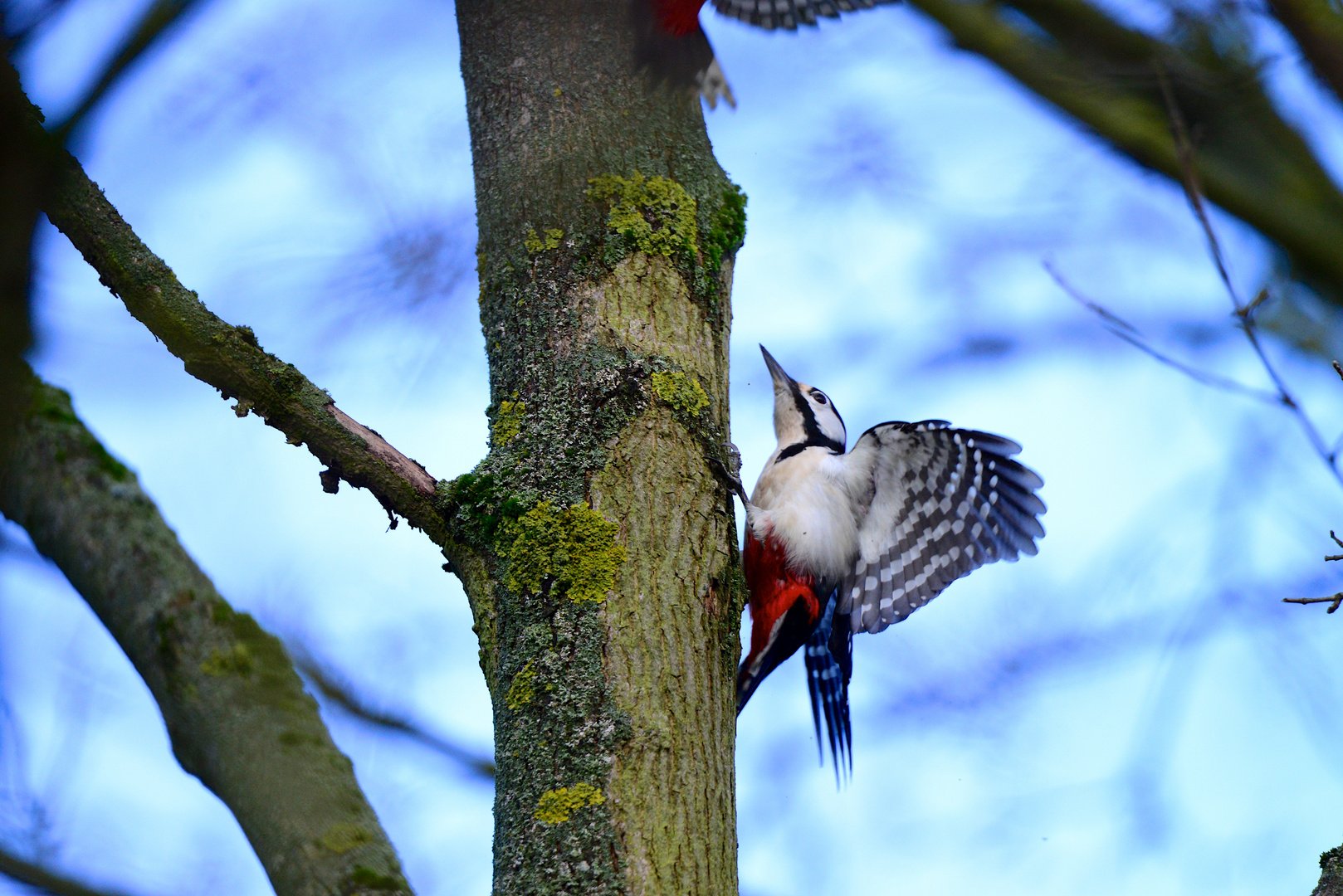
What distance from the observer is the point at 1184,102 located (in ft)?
10.0

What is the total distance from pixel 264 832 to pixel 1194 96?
115 inches

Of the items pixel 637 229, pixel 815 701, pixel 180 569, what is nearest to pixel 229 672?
pixel 180 569

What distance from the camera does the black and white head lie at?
4.04 m

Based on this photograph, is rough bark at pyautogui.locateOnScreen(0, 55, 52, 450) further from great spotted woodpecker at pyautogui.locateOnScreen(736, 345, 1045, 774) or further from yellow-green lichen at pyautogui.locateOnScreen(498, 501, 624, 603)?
great spotted woodpecker at pyautogui.locateOnScreen(736, 345, 1045, 774)

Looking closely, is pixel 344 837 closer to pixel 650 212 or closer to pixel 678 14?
pixel 650 212

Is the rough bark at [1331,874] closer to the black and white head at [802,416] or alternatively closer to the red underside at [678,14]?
the red underside at [678,14]

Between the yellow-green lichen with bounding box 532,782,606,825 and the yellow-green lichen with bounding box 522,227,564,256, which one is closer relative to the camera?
the yellow-green lichen with bounding box 532,782,606,825

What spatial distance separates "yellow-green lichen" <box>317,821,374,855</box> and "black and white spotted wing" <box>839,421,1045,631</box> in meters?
2.22

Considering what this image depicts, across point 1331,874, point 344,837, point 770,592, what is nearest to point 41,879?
point 344,837

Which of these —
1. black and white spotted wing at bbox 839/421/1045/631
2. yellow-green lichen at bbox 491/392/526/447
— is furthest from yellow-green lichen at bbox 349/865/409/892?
black and white spotted wing at bbox 839/421/1045/631

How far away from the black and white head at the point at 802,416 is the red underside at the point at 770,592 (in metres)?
0.67

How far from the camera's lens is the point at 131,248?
72.3 inches

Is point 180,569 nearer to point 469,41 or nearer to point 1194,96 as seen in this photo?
point 469,41

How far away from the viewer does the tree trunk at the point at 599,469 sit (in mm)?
1683
